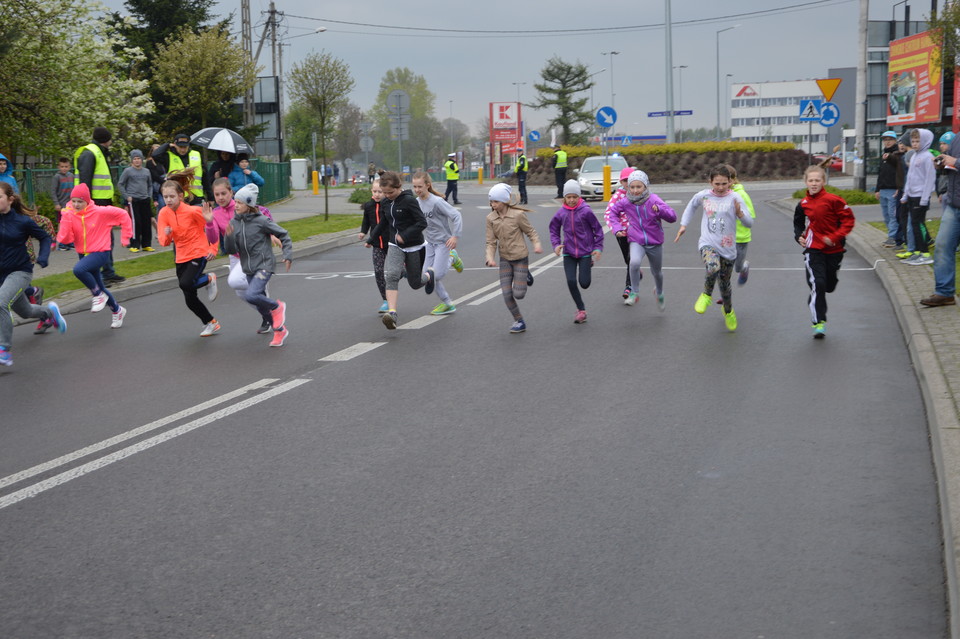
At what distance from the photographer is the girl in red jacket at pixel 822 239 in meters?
→ 9.83

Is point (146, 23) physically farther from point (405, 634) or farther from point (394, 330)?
point (405, 634)

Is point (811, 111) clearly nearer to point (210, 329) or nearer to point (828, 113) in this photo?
point (828, 113)

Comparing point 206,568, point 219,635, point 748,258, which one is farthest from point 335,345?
point 748,258

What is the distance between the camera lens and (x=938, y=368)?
7809 millimetres

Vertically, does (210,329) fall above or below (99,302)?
below

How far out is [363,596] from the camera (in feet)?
14.0

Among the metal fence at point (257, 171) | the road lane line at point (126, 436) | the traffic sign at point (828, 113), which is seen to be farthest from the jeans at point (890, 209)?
the metal fence at point (257, 171)

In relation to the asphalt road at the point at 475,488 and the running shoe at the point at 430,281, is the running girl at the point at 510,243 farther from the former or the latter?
the running shoe at the point at 430,281

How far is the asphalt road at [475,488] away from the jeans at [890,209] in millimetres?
6638

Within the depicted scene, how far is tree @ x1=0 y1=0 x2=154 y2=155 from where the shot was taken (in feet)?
76.3

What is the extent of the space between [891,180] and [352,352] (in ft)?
33.0

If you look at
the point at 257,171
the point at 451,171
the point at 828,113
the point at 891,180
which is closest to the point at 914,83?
the point at 828,113

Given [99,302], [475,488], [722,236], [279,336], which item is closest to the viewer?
[475,488]

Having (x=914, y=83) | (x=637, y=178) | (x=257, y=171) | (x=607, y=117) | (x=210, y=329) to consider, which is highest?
(x=914, y=83)
